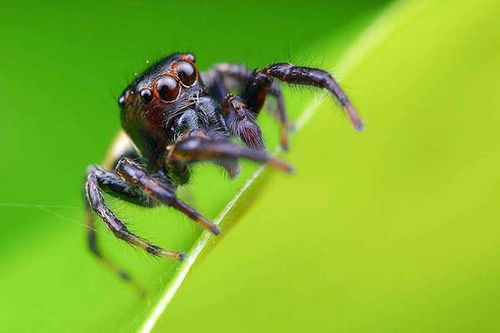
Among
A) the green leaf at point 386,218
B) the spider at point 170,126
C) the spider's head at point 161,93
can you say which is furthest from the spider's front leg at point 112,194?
the green leaf at point 386,218

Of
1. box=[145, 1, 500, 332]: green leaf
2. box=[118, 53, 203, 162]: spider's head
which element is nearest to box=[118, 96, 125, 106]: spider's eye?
box=[118, 53, 203, 162]: spider's head

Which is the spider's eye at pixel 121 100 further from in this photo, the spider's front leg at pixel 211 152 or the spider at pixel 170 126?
the spider's front leg at pixel 211 152

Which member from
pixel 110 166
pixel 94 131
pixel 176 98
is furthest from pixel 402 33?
pixel 94 131

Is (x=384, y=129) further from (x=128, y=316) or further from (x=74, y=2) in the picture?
(x=74, y=2)

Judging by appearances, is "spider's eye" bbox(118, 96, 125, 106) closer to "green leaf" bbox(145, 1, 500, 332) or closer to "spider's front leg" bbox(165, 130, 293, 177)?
"spider's front leg" bbox(165, 130, 293, 177)

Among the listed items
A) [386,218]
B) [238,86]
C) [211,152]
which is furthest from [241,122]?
[386,218]

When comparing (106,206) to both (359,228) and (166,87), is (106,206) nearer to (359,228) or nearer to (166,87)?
(166,87)

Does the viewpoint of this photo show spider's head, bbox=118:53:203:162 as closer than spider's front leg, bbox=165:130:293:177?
No
